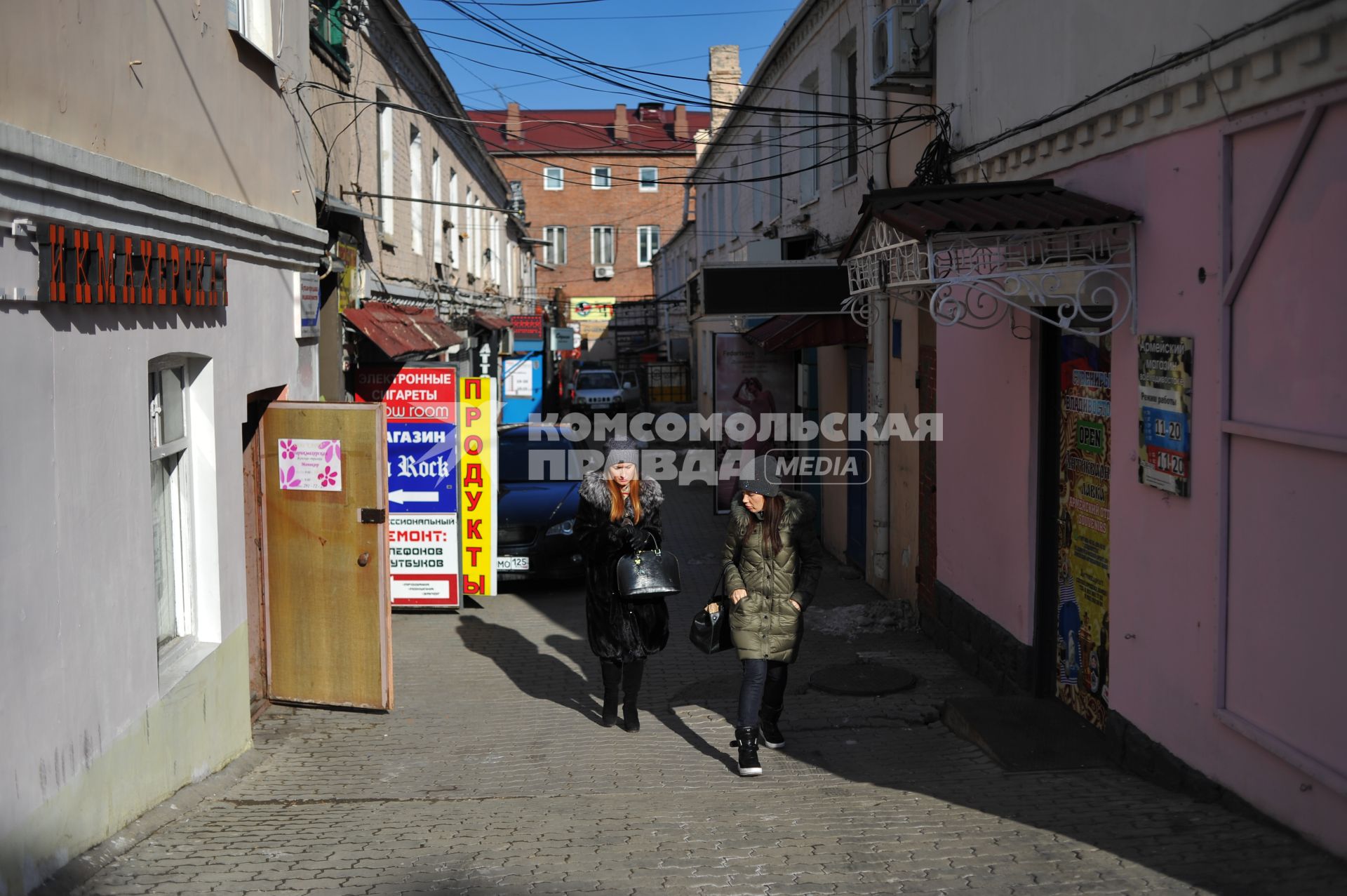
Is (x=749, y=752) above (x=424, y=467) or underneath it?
underneath

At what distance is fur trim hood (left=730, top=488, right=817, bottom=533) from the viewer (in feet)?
21.7

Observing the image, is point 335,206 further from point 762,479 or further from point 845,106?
point 845,106

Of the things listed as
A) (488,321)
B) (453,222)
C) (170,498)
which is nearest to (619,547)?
(170,498)

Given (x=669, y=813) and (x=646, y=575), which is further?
(x=646, y=575)

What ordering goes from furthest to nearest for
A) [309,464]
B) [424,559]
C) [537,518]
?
[537,518] < [424,559] < [309,464]

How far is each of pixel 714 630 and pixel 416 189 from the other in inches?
488

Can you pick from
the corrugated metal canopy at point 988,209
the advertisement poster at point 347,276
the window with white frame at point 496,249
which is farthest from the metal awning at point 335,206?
the window with white frame at point 496,249

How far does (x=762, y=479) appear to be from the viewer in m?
6.63

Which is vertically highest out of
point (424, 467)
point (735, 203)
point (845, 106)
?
point (735, 203)

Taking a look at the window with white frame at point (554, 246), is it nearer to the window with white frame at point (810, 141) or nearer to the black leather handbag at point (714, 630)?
the window with white frame at point (810, 141)

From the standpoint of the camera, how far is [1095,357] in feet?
22.5

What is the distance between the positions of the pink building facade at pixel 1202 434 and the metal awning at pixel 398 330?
580cm

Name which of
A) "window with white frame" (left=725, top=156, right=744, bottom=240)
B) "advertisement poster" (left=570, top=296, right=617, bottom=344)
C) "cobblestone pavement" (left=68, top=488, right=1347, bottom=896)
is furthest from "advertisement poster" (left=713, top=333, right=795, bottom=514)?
"advertisement poster" (left=570, top=296, right=617, bottom=344)

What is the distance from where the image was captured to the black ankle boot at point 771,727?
7.02m
